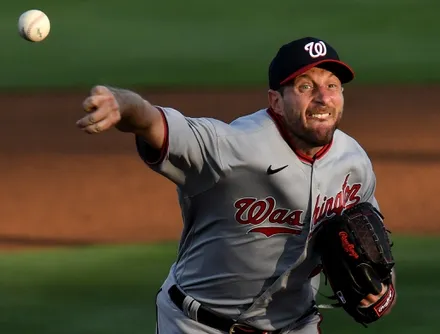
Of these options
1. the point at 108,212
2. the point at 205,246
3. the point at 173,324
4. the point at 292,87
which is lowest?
the point at 108,212

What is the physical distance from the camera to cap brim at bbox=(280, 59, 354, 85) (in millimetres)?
4445

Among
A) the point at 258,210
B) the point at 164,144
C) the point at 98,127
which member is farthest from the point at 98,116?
the point at 258,210

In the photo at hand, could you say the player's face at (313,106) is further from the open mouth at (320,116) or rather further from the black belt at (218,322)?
the black belt at (218,322)

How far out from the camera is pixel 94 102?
3.51 metres

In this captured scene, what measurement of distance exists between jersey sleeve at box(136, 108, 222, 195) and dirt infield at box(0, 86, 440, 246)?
515 cm

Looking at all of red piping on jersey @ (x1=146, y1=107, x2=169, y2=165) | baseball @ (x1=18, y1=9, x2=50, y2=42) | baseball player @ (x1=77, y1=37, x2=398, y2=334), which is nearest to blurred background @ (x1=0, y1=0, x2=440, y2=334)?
baseball @ (x1=18, y1=9, x2=50, y2=42)

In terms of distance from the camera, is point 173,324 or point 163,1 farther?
point 163,1

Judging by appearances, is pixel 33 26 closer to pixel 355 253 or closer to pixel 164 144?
pixel 164 144

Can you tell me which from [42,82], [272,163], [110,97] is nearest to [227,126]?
[272,163]

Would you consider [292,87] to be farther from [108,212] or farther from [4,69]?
[4,69]

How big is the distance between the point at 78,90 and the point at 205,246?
9996 millimetres

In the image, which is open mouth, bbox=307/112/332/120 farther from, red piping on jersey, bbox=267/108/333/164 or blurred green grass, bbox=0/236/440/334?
blurred green grass, bbox=0/236/440/334

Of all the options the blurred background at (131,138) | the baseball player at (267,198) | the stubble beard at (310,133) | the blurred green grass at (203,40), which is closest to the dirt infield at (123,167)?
the blurred background at (131,138)

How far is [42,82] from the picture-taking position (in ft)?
48.7
